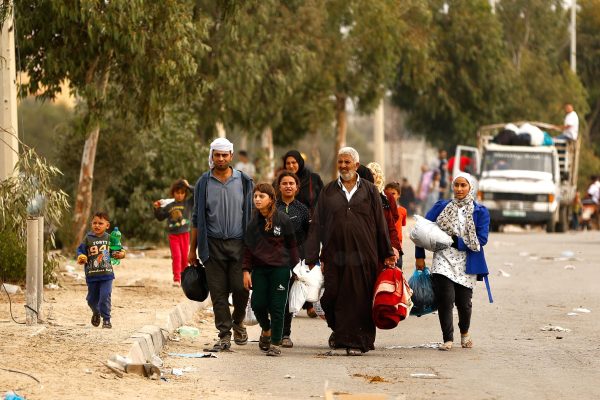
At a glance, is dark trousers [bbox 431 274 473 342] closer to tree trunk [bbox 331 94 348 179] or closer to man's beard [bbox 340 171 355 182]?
man's beard [bbox 340 171 355 182]

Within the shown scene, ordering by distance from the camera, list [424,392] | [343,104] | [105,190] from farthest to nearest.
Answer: [343,104], [105,190], [424,392]

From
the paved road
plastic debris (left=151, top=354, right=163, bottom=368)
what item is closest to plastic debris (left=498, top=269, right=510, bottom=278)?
the paved road

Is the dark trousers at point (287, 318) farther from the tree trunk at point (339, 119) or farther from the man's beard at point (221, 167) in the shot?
the tree trunk at point (339, 119)

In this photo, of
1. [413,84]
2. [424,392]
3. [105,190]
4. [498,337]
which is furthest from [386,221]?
[413,84]

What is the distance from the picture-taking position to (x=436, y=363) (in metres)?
12.0

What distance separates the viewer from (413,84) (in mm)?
55906

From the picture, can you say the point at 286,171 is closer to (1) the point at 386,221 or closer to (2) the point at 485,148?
(1) the point at 386,221

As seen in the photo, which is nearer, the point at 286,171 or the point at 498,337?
the point at 286,171

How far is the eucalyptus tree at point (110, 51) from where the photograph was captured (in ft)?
61.6

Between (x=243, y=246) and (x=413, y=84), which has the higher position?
(x=413, y=84)

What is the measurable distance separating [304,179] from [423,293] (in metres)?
1.88

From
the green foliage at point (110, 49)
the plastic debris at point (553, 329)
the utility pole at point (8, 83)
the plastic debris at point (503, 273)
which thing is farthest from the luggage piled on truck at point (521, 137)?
the plastic debris at point (553, 329)

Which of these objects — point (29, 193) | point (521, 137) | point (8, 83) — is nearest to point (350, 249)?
point (29, 193)

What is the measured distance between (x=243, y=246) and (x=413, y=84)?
43.6 meters
